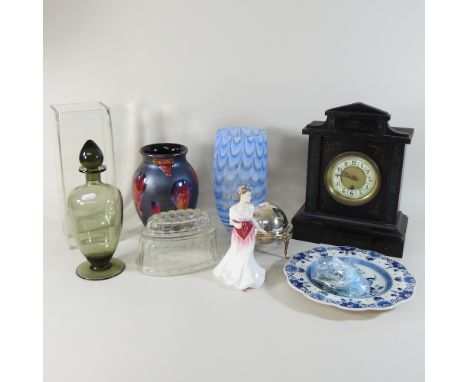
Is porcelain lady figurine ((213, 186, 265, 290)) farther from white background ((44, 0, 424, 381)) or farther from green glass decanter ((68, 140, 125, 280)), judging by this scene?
green glass decanter ((68, 140, 125, 280))

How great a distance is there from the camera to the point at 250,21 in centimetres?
148

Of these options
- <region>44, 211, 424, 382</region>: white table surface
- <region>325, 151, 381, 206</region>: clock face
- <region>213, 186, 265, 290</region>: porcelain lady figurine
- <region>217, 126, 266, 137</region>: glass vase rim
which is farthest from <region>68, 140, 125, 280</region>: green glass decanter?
<region>325, 151, 381, 206</region>: clock face

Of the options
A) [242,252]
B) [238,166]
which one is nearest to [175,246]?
[242,252]

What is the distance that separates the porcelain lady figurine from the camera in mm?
1154

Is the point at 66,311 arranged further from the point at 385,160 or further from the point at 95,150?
the point at 385,160

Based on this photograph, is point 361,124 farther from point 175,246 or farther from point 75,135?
point 75,135

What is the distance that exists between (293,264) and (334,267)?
99 mm

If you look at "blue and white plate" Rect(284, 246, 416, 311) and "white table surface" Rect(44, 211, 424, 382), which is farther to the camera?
"blue and white plate" Rect(284, 246, 416, 311)

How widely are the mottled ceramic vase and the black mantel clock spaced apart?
1.03 ft

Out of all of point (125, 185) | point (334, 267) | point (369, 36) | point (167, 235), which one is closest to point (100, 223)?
point (167, 235)

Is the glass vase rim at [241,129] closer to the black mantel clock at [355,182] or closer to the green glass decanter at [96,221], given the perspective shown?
the black mantel clock at [355,182]

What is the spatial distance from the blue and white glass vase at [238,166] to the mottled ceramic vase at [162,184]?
9 cm

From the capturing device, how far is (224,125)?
1.59 meters

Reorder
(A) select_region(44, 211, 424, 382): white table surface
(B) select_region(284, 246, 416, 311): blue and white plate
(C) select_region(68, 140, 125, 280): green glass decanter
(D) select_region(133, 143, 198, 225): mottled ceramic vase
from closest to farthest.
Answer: (A) select_region(44, 211, 424, 382): white table surface, (B) select_region(284, 246, 416, 311): blue and white plate, (C) select_region(68, 140, 125, 280): green glass decanter, (D) select_region(133, 143, 198, 225): mottled ceramic vase
